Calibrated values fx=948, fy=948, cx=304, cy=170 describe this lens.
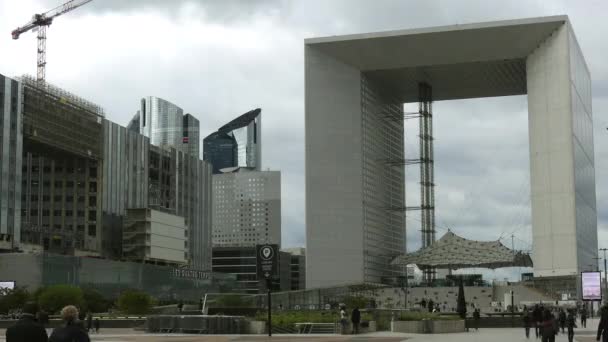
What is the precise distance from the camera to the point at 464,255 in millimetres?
121500

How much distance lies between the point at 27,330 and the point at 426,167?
11547 cm

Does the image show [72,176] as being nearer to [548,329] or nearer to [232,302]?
[232,302]

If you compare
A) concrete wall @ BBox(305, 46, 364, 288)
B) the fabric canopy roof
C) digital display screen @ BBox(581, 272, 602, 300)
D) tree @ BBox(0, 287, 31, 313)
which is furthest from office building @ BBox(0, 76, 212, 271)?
digital display screen @ BBox(581, 272, 602, 300)

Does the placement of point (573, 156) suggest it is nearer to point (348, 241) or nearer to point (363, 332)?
point (348, 241)

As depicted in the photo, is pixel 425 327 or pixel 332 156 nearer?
pixel 425 327

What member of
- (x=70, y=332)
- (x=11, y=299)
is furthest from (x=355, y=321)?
(x=11, y=299)

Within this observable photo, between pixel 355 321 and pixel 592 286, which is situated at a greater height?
pixel 592 286

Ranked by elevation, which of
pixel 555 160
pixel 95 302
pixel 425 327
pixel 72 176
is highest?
pixel 72 176

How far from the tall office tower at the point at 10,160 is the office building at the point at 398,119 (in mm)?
39842

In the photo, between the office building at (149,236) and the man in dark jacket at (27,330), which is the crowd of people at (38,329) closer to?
the man in dark jacket at (27,330)

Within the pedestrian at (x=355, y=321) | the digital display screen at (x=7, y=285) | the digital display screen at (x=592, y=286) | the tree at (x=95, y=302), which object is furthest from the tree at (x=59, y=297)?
the digital display screen at (x=592, y=286)

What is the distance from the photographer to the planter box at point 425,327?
162 feet

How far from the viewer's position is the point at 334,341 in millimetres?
38156

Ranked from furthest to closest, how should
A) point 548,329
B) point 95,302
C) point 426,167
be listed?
1. point 426,167
2. point 95,302
3. point 548,329
